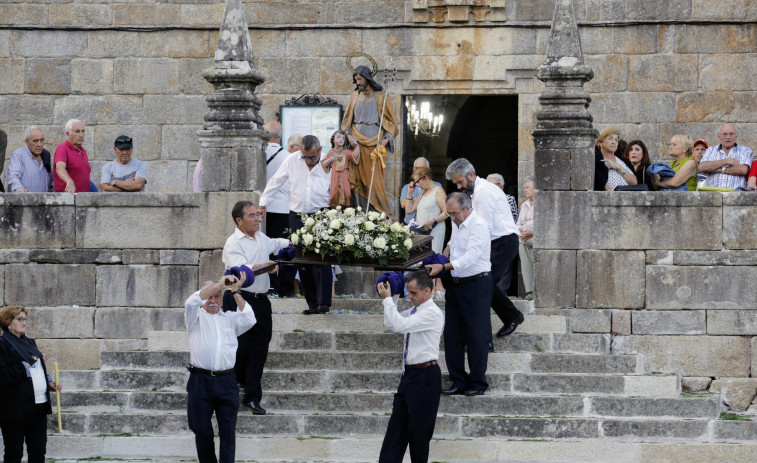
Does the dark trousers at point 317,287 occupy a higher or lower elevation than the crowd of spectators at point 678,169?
lower

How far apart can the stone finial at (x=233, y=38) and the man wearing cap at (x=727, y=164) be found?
15.4 feet

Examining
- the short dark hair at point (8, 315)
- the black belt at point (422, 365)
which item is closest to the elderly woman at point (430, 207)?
the black belt at point (422, 365)

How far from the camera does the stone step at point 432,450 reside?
10344mm

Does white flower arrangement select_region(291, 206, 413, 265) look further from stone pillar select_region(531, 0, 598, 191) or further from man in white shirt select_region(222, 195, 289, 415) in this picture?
stone pillar select_region(531, 0, 598, 191)

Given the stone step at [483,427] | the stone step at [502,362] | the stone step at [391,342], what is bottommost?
the stone step at [483,427]

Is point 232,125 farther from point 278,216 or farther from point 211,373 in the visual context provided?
point 211,373

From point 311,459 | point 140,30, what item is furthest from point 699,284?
point 140,30

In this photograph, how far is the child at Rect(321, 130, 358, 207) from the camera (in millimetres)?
12922

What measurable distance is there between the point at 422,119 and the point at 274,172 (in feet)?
17.3

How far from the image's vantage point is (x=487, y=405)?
421 inches

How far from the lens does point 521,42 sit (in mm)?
15359

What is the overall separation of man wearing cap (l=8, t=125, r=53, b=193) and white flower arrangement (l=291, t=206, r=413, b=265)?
3619 millimetres

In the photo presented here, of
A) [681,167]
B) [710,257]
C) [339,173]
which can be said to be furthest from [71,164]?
[710,257]

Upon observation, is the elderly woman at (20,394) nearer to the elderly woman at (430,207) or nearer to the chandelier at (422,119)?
the elderly woman at (430,207)
